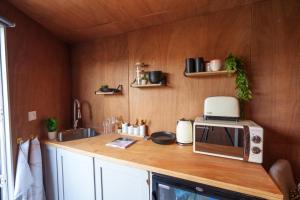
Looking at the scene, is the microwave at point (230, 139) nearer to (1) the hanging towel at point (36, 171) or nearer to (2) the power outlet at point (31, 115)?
(1) the hanging towel at point (36, 171)

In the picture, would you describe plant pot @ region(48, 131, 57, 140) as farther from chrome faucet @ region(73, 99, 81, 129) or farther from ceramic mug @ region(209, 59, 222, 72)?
ceramic mug @ region(209, 59, 222, 72)

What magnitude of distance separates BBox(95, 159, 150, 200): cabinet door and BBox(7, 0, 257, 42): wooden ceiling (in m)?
1.40

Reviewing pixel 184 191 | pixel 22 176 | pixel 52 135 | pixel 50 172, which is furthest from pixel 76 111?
pixel 184 191

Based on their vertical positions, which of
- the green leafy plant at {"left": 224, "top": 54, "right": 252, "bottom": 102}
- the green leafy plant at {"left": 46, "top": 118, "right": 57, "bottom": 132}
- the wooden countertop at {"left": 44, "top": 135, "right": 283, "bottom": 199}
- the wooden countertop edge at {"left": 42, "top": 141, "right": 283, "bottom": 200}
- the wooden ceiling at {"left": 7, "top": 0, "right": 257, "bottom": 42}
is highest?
the wooden ceiling at {"left": 7, "top": 0, "right": 257, "bottom": 42}

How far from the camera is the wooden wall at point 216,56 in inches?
51.5

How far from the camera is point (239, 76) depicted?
1359mm

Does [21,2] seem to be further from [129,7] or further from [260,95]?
[260,95]

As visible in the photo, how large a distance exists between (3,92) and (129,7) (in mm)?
1430

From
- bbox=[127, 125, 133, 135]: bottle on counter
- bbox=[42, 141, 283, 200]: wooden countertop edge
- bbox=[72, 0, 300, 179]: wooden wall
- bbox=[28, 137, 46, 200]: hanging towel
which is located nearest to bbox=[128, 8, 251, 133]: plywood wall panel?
bbox=[72, 0, 300, 179]: wooden wall

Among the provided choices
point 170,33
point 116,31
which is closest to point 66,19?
point 116,31

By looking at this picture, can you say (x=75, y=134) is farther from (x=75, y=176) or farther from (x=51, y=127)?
(x=75, y=176)

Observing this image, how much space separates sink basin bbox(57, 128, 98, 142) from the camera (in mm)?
1891

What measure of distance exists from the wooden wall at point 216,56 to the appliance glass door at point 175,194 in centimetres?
72

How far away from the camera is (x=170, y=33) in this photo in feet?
5.64
